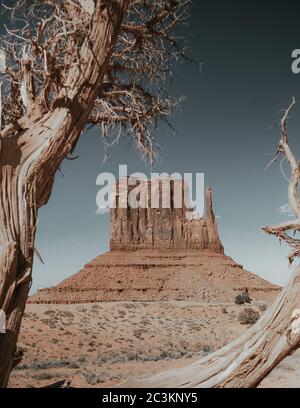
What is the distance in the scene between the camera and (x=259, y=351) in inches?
99.0

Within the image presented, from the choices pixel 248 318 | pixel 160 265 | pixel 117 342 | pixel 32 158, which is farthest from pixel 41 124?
pixel 160 265

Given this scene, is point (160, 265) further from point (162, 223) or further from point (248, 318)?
point (248, 318)

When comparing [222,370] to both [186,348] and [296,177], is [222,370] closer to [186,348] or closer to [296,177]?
[296,177]

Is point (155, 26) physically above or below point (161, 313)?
above

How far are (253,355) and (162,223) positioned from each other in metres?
86.1

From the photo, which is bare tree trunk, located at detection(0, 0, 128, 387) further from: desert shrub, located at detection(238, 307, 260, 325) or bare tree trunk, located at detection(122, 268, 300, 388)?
desert shrub, located at detection(238, 307, 260, 325)

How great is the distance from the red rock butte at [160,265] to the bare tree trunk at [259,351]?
5579 cm

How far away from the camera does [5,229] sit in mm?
3012

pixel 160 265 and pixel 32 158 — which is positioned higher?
pixel 32 158

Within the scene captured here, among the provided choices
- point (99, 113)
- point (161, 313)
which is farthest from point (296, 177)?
point (161, 313)

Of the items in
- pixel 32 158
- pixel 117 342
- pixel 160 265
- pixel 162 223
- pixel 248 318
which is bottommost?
pixel 160 265

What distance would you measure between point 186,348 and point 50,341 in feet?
22.2

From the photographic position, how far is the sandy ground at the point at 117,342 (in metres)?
13.0

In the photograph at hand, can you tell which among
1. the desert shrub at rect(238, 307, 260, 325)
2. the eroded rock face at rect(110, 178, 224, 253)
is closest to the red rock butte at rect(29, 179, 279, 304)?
the eroded rock face at rect(110, 178, 224, 253)
